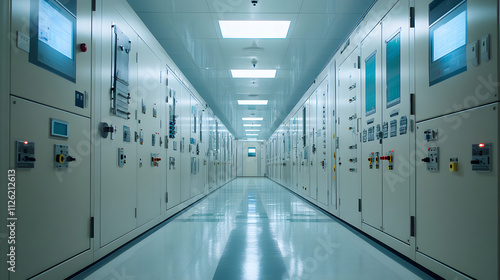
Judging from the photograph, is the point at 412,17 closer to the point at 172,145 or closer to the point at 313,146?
the point at 172,145

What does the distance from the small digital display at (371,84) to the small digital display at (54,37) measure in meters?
3.29

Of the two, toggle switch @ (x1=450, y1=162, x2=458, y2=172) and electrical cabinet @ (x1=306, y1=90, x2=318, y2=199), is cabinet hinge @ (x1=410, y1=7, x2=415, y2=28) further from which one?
electrical cabinet @ (x1=306, y1=90, x2=318, y2=199)

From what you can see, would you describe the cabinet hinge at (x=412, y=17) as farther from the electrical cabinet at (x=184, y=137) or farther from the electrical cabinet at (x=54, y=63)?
the electrical cabinet at (x=184, y=137)

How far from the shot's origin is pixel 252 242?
4004 mm

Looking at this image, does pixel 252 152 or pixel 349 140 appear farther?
pixel 252 152

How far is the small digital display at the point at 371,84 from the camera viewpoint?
409cm

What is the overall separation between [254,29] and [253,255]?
382cm

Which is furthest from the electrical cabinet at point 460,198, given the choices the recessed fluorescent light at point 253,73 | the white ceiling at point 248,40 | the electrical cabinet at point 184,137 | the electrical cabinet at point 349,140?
the recessed fluorescent light at point 253,73

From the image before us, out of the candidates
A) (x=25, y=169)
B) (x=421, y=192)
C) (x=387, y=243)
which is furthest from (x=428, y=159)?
(x=25, y=169)

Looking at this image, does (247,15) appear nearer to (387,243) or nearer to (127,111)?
(127,111)

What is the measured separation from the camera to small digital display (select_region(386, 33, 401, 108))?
3.42m

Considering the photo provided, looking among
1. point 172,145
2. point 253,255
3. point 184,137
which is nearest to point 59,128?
point 253,255

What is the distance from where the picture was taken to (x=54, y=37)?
8.05 feet

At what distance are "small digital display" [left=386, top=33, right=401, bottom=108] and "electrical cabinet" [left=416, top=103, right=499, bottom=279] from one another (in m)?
0.60
